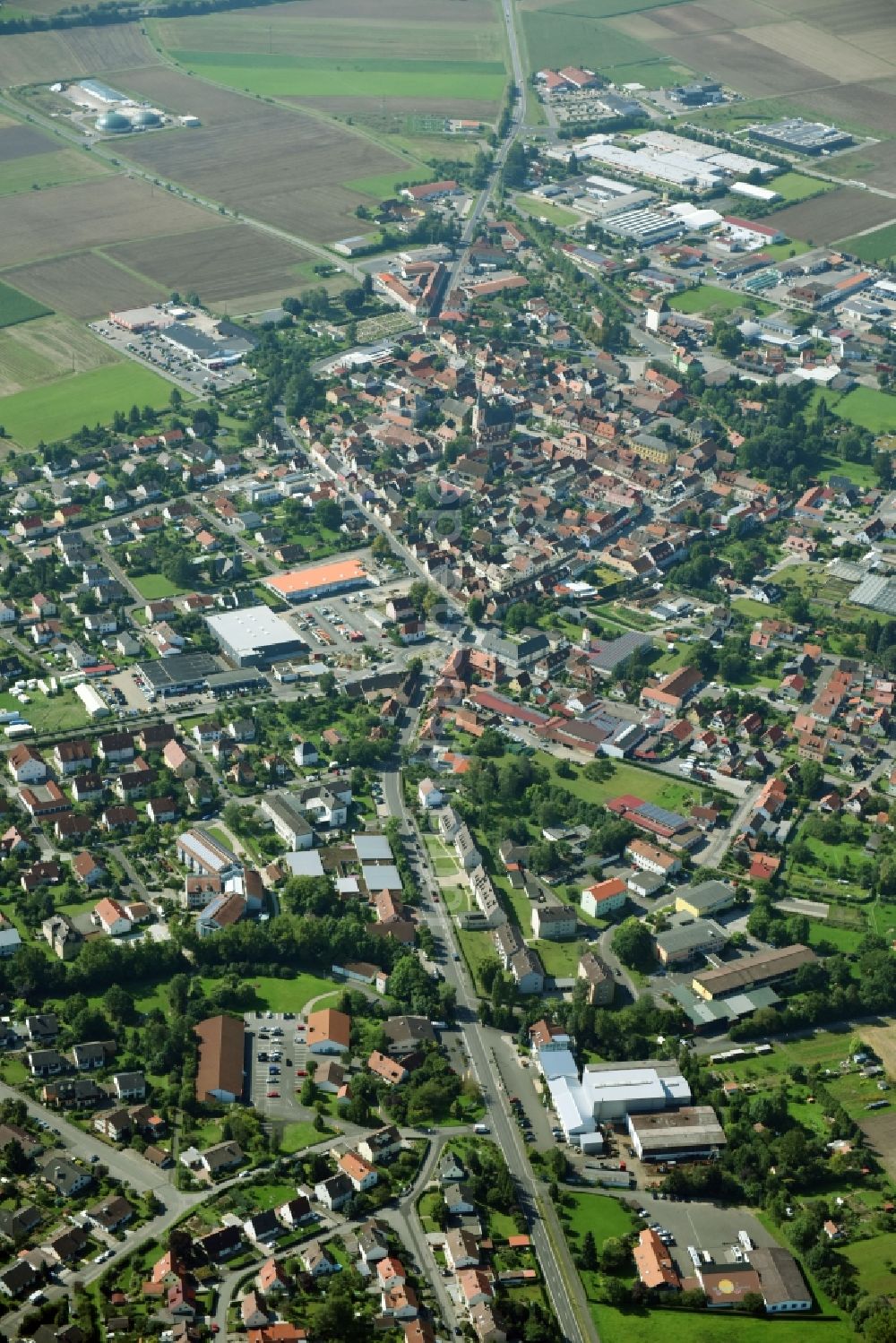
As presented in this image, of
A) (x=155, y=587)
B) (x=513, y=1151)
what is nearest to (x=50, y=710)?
(x=155, y=587)

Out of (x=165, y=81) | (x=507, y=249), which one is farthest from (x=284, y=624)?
(x=165, y=81)

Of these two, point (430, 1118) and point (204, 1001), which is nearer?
point (430, 1118)

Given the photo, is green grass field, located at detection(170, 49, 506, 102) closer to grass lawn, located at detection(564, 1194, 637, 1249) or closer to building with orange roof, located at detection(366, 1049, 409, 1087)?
building with orange roof, located at detection(366, 1049, 409, 1087)

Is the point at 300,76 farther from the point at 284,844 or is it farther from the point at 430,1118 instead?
the point at 430,1118

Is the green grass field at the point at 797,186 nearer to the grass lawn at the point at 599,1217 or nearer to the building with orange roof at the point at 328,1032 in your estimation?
the building with orange roof at the point at 328,1032

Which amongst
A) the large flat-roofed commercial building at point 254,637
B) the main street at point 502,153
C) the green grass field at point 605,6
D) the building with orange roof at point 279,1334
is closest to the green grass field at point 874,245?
the main street at point 502,153

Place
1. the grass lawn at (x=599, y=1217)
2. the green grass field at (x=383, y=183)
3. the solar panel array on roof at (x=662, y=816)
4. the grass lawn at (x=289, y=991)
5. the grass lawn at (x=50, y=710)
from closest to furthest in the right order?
1. the grass lawn at (x=599, y=1217)
2. the grass lawn at (x=289, y=991)
3. the solar panel array on roof at (x=662, y=816)
4. the grass lawn at (x=50, y=710)
5. the green grass field at (x=383, y=183)

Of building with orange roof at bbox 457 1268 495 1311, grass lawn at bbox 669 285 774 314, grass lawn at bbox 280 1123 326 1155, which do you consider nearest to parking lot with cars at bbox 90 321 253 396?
grass lawn at bbox 669 285 774 314
